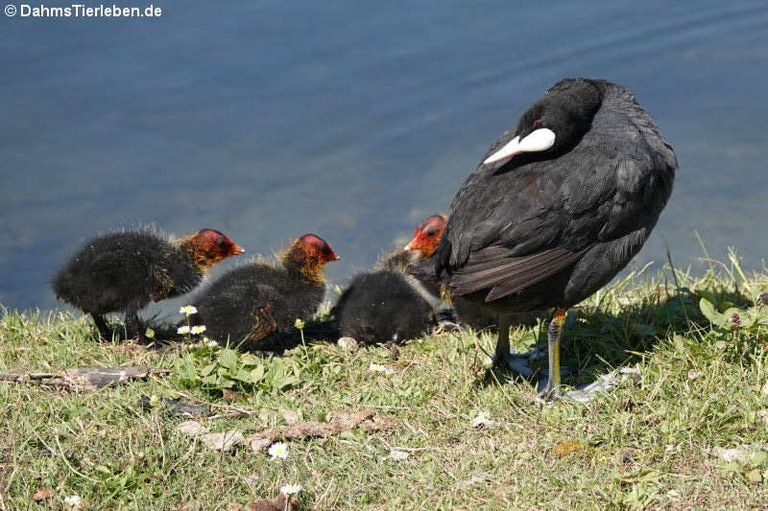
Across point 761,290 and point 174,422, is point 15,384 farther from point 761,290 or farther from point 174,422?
point 761,290

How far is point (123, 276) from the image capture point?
5.31m

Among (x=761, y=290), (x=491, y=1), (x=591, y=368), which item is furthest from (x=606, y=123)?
(x=491, y=1)

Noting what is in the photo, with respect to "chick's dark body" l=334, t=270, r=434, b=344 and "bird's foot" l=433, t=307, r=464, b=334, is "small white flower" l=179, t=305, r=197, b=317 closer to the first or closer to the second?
"chick's dark body" l=334, t=270, r=434, b=344

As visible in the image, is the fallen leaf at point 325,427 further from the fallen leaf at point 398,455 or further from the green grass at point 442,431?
the fallen leaf at point 398,455

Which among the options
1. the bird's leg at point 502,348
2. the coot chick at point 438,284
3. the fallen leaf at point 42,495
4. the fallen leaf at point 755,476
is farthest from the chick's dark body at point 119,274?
the fallen leaf at point 755,476

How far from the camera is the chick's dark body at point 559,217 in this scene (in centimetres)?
429

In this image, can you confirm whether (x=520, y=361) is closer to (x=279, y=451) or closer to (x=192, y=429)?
(x=279, y=451)

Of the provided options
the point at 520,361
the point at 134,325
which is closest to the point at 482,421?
the point at 520,361

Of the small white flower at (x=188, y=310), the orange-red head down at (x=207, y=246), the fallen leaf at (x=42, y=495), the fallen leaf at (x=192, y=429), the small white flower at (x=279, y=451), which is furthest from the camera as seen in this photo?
the orange-red head down at (x=207, y=246)

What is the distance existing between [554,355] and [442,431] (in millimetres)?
626

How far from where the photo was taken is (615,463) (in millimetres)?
3945

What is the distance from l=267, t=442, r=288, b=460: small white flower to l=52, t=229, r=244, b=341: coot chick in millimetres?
1545

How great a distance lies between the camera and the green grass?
3.82m

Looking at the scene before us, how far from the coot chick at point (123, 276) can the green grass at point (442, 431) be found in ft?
0.84
